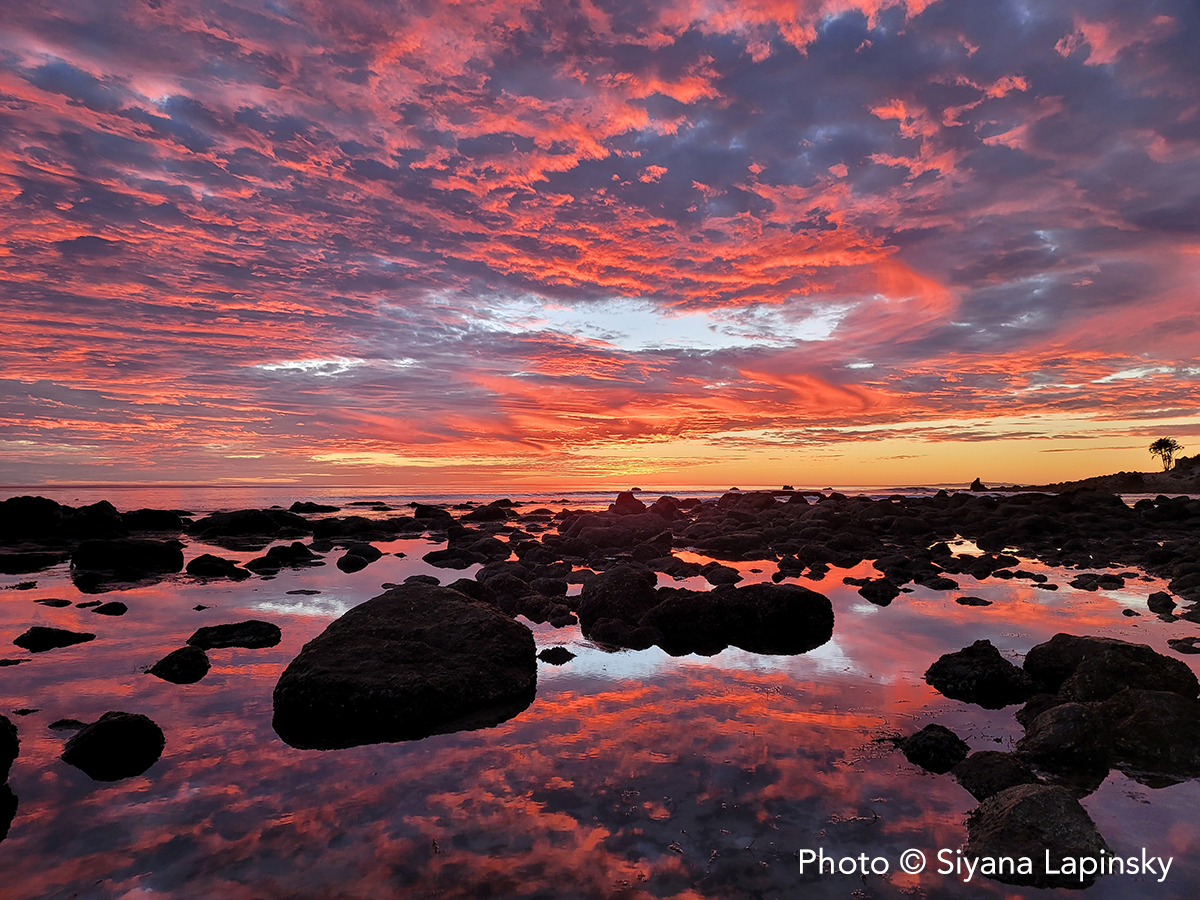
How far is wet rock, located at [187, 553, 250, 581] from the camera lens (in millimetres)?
17203

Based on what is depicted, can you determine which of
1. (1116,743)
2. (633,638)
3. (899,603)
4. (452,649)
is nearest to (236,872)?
(452,649)

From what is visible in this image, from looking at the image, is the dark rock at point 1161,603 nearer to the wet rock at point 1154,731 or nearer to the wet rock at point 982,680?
the wet rock at point 982,680

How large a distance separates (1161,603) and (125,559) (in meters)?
26.5

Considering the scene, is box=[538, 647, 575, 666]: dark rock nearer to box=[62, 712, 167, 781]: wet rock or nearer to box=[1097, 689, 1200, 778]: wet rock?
box=[62, 712, 167, 781]: wet rock

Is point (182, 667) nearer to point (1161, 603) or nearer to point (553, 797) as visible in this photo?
point (553, 797)

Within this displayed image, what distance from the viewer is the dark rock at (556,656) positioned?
907 centimetres

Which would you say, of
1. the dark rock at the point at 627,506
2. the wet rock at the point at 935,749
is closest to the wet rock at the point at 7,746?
the wet rock at the point at 935,749

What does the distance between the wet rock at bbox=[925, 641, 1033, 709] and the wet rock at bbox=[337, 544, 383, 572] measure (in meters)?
15.9

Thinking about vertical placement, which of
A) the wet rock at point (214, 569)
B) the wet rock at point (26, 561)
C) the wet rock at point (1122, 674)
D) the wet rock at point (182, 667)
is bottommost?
the wet rock at point (26, 561)

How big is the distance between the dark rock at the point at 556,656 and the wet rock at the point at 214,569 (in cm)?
1191

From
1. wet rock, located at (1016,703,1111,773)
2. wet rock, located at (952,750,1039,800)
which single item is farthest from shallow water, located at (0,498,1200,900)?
wet rock, located at (1016,703,1111,773)

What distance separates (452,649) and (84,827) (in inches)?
154

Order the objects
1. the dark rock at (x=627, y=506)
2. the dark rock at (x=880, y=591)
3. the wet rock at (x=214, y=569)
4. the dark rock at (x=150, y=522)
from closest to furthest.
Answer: the dark rock at (x=880, y=591) → the wet rock at (x=214, y=569) → the dark rock at (x=150, y=522) → the dark rock at (x=627, y=506)

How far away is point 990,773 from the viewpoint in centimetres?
511
